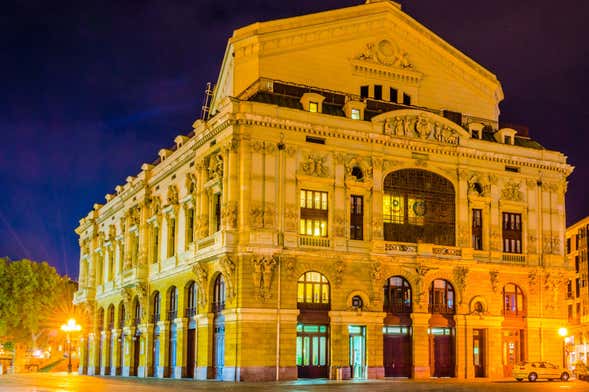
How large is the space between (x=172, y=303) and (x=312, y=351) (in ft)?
52.2

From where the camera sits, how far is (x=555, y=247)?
68000 mm

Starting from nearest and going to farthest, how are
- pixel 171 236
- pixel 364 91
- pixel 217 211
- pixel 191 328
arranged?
pixel 217 211 < pixel 191 328 < pixel 364 91 < pixel 171 236

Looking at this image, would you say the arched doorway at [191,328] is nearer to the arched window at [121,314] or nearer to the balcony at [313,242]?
the balcony at [313,242]

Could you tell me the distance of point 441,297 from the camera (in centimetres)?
6338

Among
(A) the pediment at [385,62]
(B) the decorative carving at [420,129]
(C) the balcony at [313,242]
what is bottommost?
(C) the balcony at [313,242]

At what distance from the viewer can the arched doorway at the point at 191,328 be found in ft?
210

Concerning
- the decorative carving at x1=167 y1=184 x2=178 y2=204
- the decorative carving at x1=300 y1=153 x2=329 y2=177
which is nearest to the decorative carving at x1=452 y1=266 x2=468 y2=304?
the decorative carving at x1=300 y1=153 x2=329 y2=177

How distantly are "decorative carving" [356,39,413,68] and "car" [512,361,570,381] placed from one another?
25.7 metres

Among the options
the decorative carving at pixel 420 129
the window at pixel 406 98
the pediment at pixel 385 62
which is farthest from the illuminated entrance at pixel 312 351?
the pediment at pixel 385 62

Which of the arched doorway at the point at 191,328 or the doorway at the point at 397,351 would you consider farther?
the arched doorway at the point at 191,328

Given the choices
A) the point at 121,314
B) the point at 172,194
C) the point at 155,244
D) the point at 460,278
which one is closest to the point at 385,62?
the point at 460,278

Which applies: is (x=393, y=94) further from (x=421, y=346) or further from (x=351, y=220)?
(x=421, y=346)

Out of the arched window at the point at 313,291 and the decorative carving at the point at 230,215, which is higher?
the decorative carving at the point at 230,215

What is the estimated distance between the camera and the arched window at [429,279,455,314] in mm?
63000
